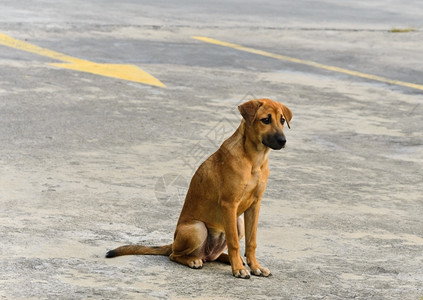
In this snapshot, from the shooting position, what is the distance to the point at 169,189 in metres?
7.60

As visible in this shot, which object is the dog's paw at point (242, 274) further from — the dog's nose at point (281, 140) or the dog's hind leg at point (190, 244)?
the dog's nose at point (281, 140)

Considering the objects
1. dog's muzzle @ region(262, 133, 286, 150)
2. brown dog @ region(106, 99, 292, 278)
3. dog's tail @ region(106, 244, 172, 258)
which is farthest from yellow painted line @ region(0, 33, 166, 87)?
dog's muzzle @ region(262, 133, 286, 150)

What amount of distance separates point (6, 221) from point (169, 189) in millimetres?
1641

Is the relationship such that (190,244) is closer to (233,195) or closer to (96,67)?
(233,195)

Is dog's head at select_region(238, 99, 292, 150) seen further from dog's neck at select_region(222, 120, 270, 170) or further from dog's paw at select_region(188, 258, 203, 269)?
dog's paw at select_region(188, 258, 203, 269)

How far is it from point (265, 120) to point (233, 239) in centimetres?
71

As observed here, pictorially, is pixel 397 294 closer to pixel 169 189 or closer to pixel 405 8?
pixel 169 189

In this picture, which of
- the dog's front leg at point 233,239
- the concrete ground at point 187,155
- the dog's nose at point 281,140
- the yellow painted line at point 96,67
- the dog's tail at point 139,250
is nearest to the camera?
the dog's nose at point 281,140

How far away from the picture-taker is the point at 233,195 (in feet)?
17.6

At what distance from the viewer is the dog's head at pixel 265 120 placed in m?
5.30

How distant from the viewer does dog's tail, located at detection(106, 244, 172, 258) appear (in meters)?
5.66

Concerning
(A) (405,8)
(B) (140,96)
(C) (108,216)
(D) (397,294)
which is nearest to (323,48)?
(B) (140,96)

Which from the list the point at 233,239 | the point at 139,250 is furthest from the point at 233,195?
the point at 139,250

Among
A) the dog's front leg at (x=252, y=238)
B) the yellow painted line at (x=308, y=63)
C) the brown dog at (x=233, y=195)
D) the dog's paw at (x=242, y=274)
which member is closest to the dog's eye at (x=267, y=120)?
the brown dog at (x=233, y=195)
